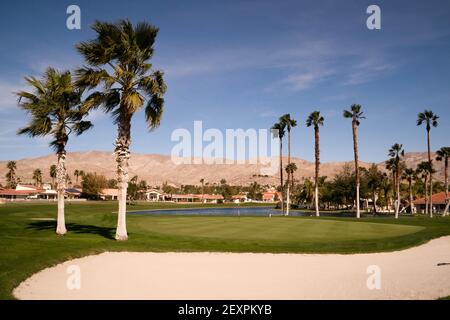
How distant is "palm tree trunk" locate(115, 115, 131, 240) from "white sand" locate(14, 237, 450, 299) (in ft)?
15.0

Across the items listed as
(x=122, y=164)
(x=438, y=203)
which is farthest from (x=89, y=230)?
(x=438, y=203)

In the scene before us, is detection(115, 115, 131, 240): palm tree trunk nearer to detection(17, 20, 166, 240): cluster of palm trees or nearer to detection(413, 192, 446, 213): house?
detection(17, 20, 166, 240): cluster of palm trees

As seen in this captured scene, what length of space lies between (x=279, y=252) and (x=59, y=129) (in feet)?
54.9

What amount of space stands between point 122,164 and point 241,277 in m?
12.4

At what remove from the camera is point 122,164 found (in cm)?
2456

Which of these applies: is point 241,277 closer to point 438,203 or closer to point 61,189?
point 61,189

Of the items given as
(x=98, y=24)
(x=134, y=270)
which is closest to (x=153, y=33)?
(x=98, y=24)

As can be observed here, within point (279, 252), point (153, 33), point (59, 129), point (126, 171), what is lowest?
point (279, 252)

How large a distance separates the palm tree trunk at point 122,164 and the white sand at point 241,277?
4.56 m

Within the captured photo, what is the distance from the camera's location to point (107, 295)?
12055 mm

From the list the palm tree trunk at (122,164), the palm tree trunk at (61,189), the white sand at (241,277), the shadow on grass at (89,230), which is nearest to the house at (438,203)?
the white sand at (241,277)

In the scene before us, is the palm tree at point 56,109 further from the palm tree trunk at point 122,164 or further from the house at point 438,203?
the house at point 438,203

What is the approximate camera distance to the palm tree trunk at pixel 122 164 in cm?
2438
